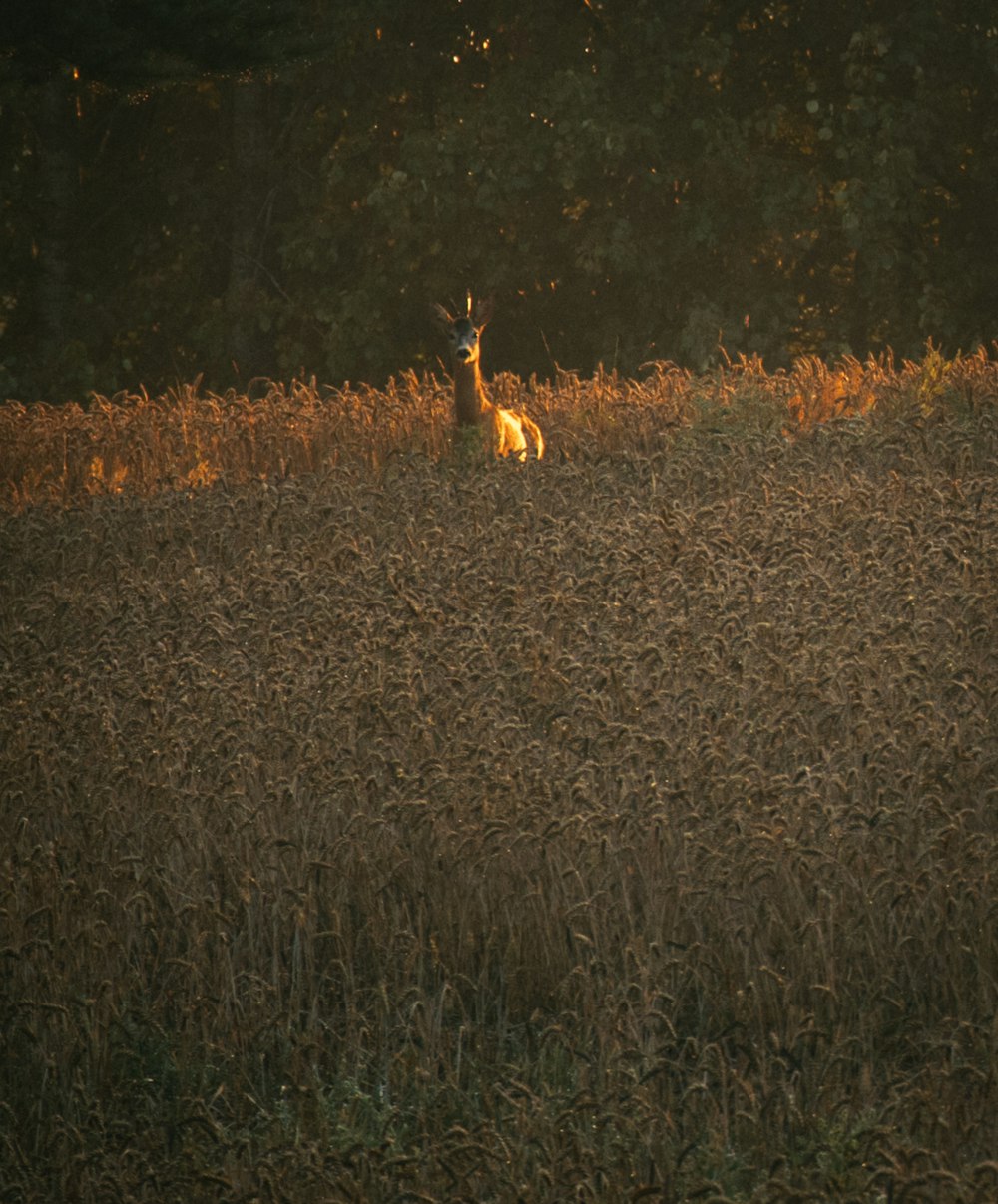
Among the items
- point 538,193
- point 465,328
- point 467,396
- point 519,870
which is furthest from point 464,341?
point 538,193

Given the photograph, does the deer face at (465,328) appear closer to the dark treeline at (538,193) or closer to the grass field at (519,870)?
the grass field at (519,870)

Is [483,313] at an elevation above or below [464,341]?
above

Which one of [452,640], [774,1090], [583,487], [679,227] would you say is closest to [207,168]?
[679,227]

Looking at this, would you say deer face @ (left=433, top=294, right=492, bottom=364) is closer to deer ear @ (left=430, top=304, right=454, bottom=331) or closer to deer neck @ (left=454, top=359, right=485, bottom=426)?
deer ear @ (left=430, top=304, right=454, bottom=331)

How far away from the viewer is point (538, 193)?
→ 24.4 m

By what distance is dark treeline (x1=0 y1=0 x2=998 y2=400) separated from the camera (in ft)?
76.4

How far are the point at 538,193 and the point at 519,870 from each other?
776 inches

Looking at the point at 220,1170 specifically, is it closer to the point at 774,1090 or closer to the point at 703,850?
the point at 774,1090

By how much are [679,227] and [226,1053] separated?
2037 centimetres

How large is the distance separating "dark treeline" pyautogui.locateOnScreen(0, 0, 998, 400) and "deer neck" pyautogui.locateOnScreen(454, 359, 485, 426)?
9550 millimetres

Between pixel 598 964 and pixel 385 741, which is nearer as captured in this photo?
pixel 598 964

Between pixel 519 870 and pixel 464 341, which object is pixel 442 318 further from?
pixel 519 870

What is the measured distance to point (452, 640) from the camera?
308 inches

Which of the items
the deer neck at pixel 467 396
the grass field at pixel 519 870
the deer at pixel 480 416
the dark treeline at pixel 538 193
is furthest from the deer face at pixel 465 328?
the dark treeline at pixel 538 193
